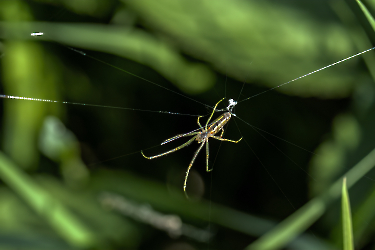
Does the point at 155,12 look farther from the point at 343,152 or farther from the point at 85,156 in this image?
the point at 343,152

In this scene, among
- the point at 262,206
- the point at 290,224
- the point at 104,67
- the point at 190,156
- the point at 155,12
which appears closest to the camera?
the point at 290,224

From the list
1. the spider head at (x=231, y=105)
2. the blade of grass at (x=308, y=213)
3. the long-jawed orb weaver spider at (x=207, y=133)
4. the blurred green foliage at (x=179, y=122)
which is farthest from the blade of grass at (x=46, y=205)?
the spider head at (x=231, y=105)

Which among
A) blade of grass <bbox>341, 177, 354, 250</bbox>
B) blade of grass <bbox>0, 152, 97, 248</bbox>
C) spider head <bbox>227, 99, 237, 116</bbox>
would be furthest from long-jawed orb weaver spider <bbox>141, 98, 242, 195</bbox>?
blade of grass <bbox>341, 177, 354, 250</bbox>

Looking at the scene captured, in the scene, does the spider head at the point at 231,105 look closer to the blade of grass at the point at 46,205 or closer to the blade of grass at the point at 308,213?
the blade of grass at the point at 308,213

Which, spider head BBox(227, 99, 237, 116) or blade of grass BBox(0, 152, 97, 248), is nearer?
blade of grass BBox(0, 152, 97, 248)

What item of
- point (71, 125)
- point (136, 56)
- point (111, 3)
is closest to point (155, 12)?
point (136, 56)

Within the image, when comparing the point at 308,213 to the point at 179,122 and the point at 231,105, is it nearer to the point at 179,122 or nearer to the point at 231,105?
the point at 231,105

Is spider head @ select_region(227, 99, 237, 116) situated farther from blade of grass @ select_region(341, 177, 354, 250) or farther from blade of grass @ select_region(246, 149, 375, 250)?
blade of grass @ select_region(341, 177, 354, 250)

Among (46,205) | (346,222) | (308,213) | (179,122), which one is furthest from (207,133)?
(346,222)
